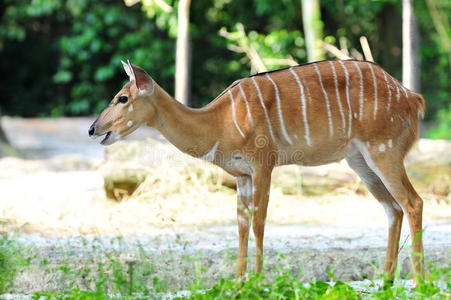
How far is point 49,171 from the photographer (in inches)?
380

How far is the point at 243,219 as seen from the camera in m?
4.39

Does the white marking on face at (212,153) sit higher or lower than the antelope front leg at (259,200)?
higher

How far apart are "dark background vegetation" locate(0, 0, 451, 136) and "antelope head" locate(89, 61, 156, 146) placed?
9.83 metres

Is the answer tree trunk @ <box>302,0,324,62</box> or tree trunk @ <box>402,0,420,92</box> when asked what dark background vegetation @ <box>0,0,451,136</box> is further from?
tree trunk @ <box>402,0,420,92</box>

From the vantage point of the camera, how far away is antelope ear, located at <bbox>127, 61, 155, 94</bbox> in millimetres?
4168

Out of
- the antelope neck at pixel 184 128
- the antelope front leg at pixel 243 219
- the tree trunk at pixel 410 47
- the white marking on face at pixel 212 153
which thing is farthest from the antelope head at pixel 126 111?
the tree trunk at pixel 410 47

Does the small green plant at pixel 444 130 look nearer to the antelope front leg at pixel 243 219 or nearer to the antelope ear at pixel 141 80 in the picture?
the antelope front leg at pixel 243 219

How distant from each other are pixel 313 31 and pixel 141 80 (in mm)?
7391

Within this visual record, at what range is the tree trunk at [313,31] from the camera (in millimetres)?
10961

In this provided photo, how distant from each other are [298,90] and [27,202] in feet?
13.1

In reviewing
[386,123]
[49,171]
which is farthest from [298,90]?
[49,171]

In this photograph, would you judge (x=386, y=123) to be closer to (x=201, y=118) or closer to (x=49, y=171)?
(x=201, y=118)

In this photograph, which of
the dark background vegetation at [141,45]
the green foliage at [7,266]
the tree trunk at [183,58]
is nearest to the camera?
the green foliage at [7,266]

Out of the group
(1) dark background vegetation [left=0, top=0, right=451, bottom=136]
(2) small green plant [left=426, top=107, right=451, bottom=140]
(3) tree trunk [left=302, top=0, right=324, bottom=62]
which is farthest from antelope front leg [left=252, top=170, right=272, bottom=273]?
(1) dark background vegetation [left=0, top=0, right=451, bottom=136]
